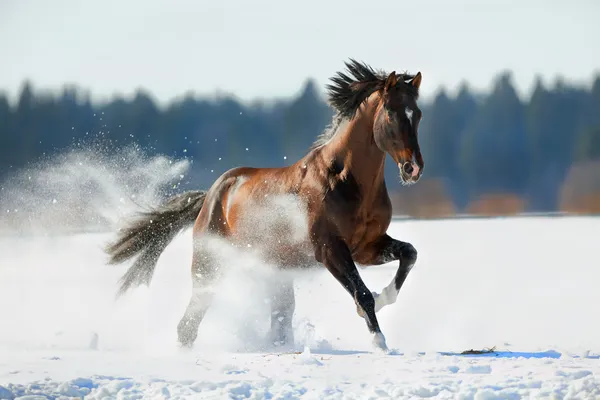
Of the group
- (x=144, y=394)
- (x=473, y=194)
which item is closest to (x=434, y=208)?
(x=473, y=194)

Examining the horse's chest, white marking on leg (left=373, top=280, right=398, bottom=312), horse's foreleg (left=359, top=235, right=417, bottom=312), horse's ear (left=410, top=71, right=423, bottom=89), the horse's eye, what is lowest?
white marking on leg (left=373, top=280, right=398, bottom=312)

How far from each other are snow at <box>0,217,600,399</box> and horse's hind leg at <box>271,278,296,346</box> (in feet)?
0.38

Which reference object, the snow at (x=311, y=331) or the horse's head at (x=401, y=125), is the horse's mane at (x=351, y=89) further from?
the snow at (x=311, y=331)

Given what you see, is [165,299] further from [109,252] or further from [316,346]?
[316,346]

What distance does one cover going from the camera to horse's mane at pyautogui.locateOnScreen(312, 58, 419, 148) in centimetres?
762

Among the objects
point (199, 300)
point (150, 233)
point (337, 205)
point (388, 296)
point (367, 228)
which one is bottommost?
point (388, 296)

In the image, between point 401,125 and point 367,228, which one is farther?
point 367,228

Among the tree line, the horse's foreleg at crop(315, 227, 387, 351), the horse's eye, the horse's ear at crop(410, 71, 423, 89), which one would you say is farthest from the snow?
the tree line

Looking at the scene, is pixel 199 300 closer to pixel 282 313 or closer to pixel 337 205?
pixel 282 313

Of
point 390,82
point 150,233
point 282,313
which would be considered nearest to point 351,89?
point 390,82

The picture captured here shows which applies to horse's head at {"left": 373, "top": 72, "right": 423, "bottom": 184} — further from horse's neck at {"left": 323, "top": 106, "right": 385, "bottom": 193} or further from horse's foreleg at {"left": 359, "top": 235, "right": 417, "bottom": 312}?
horse's foreleg at {"left": 359, "top": 235, "right": 417, "bottom": 312}

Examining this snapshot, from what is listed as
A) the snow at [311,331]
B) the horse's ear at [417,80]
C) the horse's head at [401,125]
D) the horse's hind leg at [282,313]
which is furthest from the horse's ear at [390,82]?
the horse's hind leg at [282,313]

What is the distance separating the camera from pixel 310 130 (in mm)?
40562

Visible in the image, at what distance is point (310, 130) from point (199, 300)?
3207 cm
